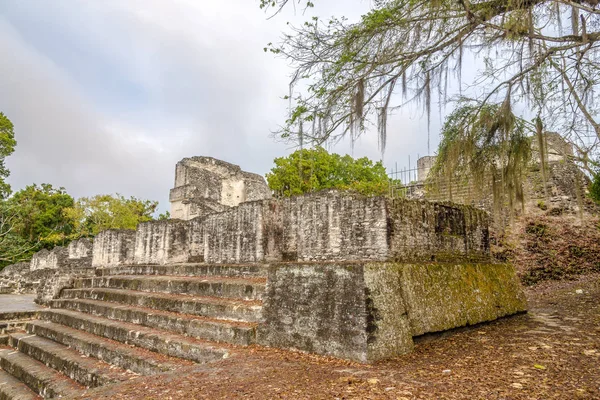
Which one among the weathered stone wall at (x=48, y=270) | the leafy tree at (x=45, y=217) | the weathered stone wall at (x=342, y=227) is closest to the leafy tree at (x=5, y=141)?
the weathered stone wall at (x=48, y=270)

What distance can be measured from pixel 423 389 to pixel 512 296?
3.87 metres

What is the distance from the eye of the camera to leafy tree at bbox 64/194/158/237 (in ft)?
85.4

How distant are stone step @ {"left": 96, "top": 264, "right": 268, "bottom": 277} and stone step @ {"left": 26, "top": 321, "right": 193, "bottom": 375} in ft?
5.93

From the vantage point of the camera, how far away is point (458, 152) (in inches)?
227

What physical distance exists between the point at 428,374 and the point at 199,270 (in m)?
4.99

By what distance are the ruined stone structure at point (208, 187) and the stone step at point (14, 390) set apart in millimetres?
10953

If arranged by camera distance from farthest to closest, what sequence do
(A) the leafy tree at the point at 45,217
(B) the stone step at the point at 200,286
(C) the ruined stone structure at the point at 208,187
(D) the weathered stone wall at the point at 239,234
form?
(A) the leafy tree at the point at 45,217, (C) the ruined stone structure at the point at 208,187, (D) the weathered stone wall at the point at 239,234, (B) the stone step at the point at 200,286

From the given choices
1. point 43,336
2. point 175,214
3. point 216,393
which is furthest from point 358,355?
point 175,214

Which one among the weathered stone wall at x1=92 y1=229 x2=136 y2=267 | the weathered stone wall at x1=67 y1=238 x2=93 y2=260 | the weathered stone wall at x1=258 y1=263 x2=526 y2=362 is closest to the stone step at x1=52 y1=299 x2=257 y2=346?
the weathered stone wall at x1=258 y1=263 x2=526 y2=362

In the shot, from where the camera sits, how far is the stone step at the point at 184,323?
174 inches

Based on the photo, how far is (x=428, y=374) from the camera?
303 cm

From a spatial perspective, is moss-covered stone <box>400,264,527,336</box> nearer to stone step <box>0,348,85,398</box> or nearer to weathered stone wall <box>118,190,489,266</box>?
weathered stone wall <box>118,190,489,266</box>

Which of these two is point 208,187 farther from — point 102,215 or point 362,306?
point 362,306

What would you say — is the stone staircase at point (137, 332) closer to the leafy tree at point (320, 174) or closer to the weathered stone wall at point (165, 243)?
the weathered stone wall at point (165, 243)
